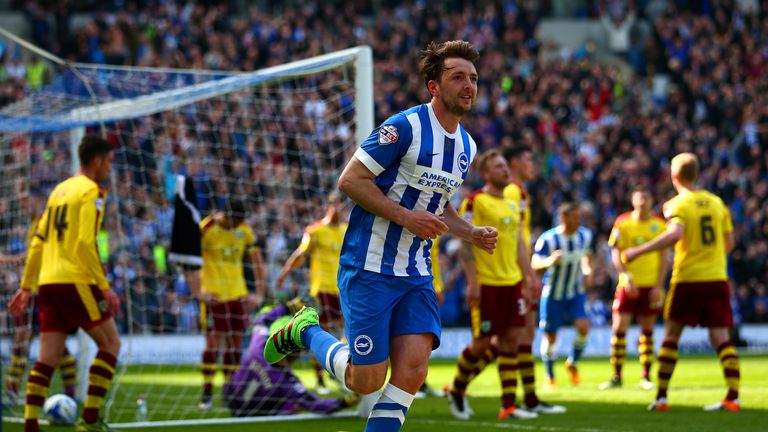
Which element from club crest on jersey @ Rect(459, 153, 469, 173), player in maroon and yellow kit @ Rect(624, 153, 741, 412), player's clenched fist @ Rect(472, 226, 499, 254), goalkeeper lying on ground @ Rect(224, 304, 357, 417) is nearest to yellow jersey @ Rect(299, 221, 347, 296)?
goalkeeper lying on ground @ Rect(224, 304, 357, 417)

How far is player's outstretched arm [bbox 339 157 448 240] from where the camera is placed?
5.81 metres

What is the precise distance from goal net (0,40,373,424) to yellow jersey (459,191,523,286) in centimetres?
120

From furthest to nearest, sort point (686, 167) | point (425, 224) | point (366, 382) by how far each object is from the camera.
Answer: point (686, 167)
point (366, 382)
point (425, 224)

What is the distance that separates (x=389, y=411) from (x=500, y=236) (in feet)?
14.2

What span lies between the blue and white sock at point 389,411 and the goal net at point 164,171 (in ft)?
14.7

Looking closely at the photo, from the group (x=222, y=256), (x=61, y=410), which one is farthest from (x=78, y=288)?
(x=222, y=256)

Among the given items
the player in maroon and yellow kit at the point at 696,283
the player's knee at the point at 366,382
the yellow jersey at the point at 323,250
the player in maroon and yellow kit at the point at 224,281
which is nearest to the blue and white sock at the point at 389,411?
the player's knee at the point at 366,382

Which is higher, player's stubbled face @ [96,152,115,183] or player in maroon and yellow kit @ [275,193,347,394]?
player's stubbled face @ [96,152,115,183]

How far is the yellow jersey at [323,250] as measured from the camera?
13250mm

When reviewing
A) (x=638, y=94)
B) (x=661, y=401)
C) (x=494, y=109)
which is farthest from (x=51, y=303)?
(x=638, y=94)

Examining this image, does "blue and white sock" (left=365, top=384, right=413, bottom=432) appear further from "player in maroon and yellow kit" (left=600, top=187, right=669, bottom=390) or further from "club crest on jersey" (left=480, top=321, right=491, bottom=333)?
"player in maroon and yellow kit" (left=600, top=187, right=669, bottom=390)

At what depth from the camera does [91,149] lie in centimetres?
860

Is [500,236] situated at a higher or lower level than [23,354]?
higher

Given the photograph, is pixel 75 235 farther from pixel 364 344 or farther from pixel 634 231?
pixel 634 231
